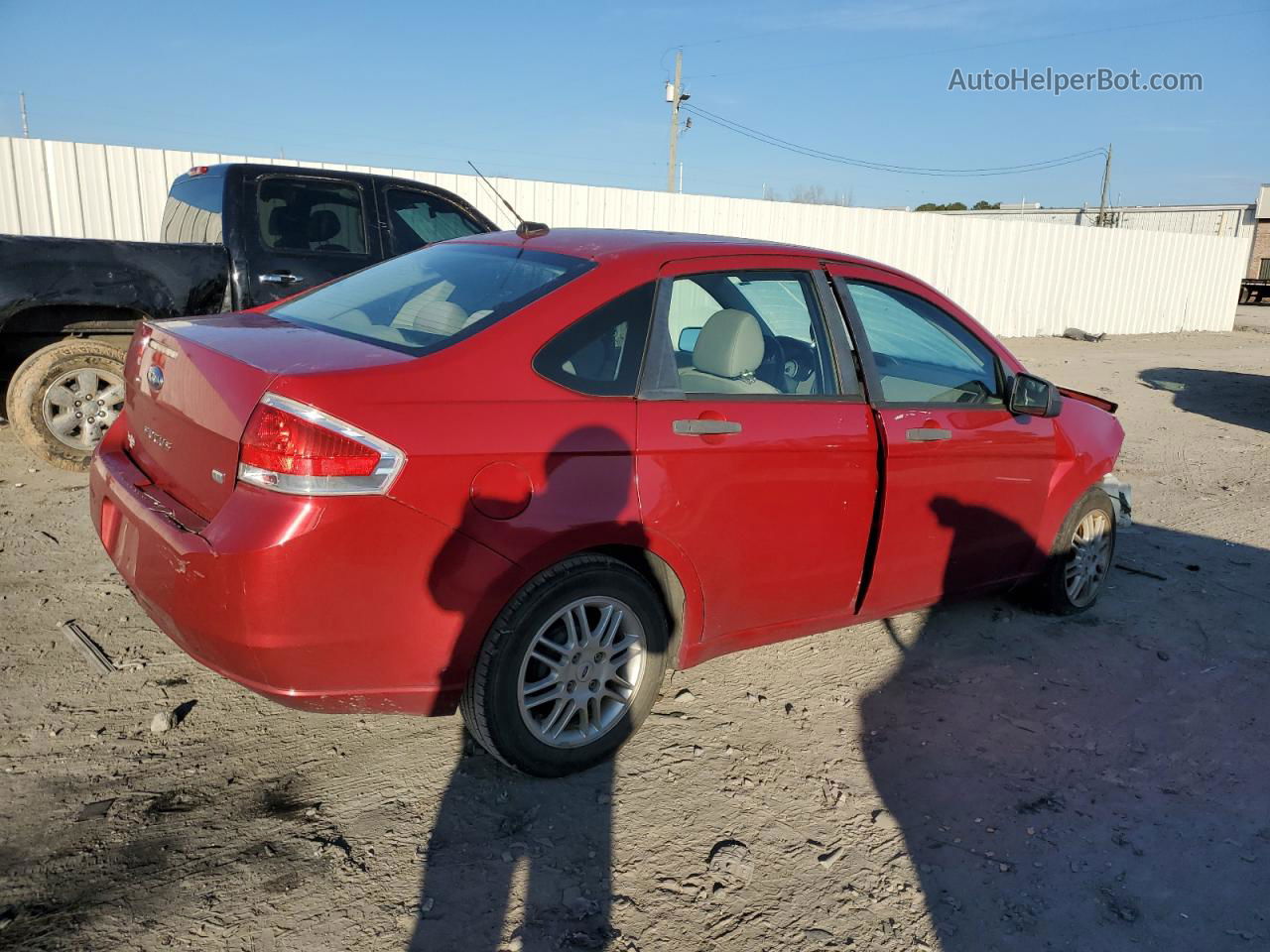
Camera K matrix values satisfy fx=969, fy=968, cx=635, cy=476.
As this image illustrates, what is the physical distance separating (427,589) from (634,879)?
99 cm

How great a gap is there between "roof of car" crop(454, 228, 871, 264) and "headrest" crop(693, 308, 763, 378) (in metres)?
0.24

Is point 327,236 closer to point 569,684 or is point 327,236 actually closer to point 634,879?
point 569,684

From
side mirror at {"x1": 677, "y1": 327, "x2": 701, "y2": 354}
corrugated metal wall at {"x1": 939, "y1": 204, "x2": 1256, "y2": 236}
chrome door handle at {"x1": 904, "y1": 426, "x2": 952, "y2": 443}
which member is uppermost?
corrugated metal wall at {"x1": 939, "y1": 204, "x2": 1256, "y2": 236}

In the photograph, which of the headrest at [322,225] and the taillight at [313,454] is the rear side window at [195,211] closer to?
the headrest at [322,225]

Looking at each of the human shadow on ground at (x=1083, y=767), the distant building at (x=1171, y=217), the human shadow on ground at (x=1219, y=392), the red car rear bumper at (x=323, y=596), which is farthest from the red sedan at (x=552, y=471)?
the distant building at (x=1171, y=217)

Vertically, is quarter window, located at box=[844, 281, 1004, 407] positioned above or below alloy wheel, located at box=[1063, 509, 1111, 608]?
above

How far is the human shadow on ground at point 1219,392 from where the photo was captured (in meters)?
11.6

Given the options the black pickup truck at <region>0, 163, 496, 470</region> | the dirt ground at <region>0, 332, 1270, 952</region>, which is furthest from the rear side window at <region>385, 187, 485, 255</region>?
the dirt ground at <region>0, 332, 1270, 952</region>

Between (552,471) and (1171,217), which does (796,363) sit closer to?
(552,471)

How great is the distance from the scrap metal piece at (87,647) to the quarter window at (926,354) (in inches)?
127

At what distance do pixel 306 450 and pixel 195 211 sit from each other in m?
5.30

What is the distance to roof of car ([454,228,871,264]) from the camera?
3354mm

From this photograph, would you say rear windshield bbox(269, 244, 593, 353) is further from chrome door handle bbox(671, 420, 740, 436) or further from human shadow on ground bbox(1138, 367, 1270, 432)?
human shadow on ground bbox(1138, 367, 1270, 432)

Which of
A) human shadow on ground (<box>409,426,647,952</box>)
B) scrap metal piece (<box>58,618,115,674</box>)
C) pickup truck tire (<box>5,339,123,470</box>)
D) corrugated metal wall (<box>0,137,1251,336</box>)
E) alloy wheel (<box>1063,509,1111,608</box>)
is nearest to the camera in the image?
human shadow on ground (<box>409,426,647,952</box>)
